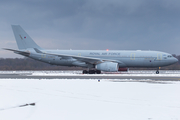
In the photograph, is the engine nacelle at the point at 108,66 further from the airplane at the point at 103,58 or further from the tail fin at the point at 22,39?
the tail fin at the point at 22,39

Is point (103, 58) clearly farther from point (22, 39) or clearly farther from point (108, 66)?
point (22, 39)

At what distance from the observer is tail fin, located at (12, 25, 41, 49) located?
1195 inches

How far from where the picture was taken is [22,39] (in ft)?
99.8

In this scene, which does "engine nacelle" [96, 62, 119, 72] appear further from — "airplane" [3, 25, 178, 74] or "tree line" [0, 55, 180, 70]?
"tree line" [0, 55, 180, 70]

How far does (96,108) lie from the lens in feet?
23.5

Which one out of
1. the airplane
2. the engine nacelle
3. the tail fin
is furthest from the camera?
the tail fin

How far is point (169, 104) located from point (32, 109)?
568 cm

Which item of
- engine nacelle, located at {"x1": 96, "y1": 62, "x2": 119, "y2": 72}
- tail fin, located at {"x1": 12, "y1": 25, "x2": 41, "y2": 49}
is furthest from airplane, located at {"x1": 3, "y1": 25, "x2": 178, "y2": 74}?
tail fin, located at {"x1": 12, "y1": 25, "x2": 41, "y2": 49}

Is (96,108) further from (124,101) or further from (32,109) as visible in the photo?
(32,109)

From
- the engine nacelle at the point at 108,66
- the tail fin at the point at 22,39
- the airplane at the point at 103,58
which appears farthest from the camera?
the tail fin at the point at 22,39

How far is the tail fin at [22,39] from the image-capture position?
3036 cm

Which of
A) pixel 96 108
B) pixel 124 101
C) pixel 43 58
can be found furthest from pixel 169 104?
pixel 43 58

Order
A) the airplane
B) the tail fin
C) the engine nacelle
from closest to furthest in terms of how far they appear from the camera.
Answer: the engine nacelle → the airplane → the tail fin

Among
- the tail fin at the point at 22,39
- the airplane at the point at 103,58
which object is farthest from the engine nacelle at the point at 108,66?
the tail fin at the point at 22,39
